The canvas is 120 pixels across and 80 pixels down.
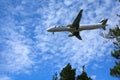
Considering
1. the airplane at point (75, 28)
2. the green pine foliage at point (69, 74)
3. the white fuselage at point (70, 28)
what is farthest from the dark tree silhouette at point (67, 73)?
the white fuselage at point (70, 28)

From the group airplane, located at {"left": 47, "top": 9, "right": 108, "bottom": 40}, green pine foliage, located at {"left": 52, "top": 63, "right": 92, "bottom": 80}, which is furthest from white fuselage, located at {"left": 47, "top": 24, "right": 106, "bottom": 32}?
green pine foliage, located at {"left": 52, "top": 63, "right": 92, "bottom": 80}

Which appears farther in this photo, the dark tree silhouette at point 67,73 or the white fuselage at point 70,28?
the white fuselage at point 70,28

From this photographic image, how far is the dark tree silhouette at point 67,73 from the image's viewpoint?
40188 mm

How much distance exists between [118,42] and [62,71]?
34.6 feet

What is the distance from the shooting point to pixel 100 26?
43.3m

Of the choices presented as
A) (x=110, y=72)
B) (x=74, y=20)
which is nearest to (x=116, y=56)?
(x=110, y=72)

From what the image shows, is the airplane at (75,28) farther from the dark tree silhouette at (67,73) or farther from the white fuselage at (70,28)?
the dark tree silhouette at (67,73)

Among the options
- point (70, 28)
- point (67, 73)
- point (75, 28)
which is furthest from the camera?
point (70, 28)

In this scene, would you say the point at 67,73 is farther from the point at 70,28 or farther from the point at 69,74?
the point at 70,28

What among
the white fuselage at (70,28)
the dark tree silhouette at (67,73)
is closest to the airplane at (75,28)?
the white fuselage at (70,28)

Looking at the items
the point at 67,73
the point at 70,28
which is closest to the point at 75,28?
the point at 70,28

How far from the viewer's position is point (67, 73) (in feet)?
133

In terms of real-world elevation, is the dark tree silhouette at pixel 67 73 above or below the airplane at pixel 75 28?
below

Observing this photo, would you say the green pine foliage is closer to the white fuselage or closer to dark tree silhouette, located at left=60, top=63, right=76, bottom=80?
dark tree silhouette, located at left=60, top=63, right=76, bottom=80
